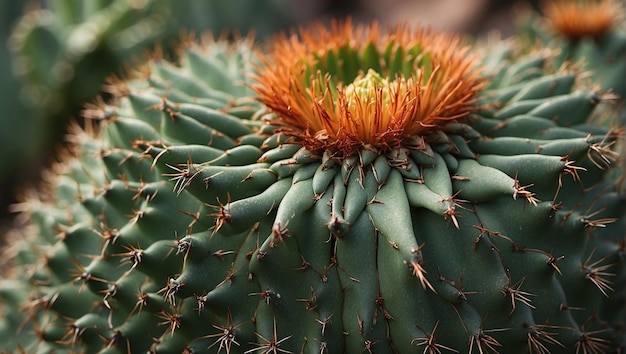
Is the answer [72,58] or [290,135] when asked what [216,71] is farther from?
[72,58]

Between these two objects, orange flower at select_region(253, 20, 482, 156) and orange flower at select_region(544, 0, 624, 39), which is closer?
orange flower at select_region(253, 20, 482, 156)

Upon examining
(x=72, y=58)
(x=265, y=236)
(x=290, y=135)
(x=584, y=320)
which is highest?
(x=290, y=135)

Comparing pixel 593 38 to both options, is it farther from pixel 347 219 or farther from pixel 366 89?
pixel 347 219

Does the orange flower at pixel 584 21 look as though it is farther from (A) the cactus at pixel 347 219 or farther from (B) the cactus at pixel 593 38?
(A) the cactus at pixel 347 219

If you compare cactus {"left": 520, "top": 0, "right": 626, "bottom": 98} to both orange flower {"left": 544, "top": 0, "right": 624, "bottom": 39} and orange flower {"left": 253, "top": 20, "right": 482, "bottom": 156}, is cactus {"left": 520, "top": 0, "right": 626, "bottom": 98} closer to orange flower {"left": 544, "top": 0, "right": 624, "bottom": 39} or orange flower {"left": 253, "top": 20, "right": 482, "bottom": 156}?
orange flower {"left": 544, "top": 0, "right": 624, "bottom": 39}

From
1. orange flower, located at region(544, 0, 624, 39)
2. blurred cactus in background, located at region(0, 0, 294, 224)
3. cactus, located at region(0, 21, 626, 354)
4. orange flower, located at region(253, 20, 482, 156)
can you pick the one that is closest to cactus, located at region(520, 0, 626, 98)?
orange flower, located at region(544, 0, 624, 39)

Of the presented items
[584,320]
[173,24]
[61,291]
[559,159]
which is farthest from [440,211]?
[173,24]

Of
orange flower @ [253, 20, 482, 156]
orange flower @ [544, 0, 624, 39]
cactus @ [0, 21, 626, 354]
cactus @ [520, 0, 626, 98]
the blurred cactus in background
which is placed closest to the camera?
cactus @ [0, 21, 626, 354]

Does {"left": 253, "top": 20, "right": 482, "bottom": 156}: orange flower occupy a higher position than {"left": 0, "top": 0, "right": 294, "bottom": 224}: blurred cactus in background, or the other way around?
{"left": 253, "top": 20, "right": 482, "bottom": 156}: orange flower
